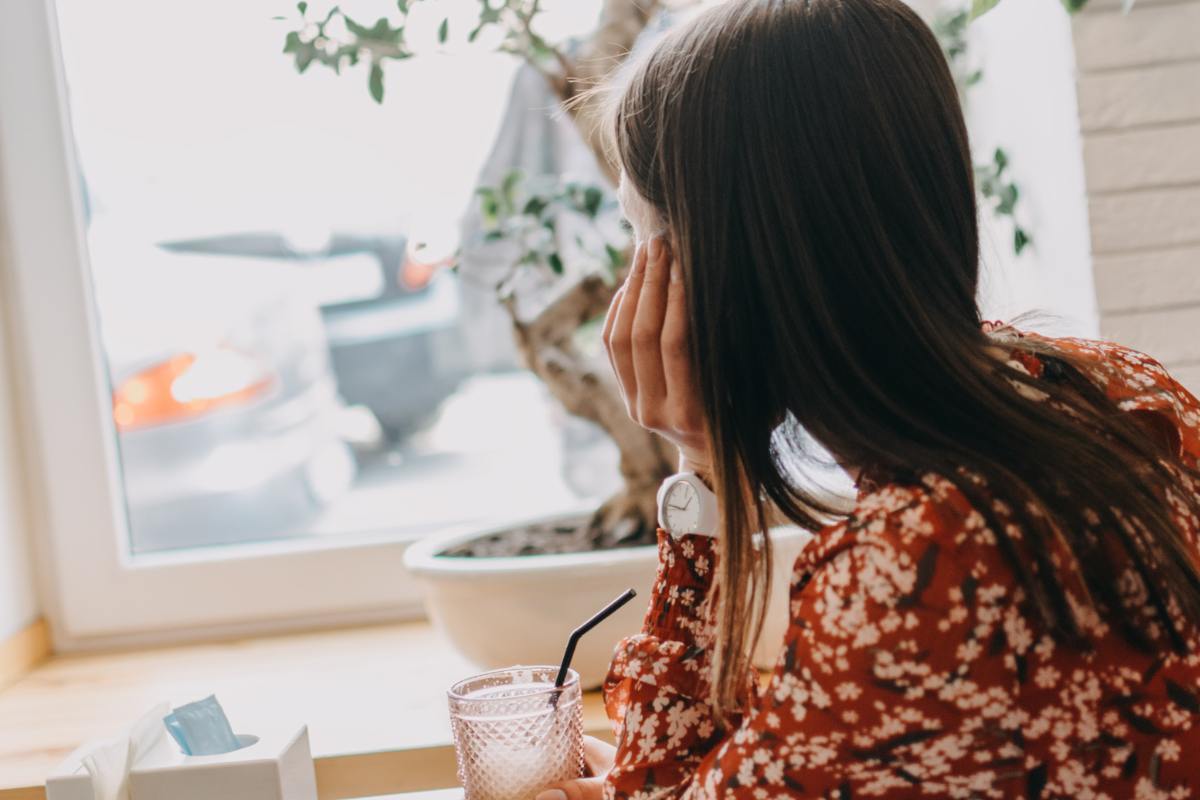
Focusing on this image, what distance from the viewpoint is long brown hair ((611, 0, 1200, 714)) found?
0.63 m

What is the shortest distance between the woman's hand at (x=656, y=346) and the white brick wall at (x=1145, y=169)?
0.60 m

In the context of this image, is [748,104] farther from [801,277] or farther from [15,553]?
[15,553]

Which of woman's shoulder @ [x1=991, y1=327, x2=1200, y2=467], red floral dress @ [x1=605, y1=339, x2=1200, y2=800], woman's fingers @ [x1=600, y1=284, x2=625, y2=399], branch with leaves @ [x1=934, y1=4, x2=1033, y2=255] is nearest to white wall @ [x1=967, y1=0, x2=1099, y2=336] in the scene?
branch with leaves @ [x1=934, y1=4, x2=1033, y2=255]

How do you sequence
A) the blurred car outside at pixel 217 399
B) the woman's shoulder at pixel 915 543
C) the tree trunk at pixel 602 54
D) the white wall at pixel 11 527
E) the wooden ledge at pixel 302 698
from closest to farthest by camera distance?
the woman's shoulder at pixel 915 543 → the wooden ledge at pixel 302 698 → the tree trunk at pixel 602 54 → the white wall at pixel 11 527 → the blurred car outside at pixel 217 399

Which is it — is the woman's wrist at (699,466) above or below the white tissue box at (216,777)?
above

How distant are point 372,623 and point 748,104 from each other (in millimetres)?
1179

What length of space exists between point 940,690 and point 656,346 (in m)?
0.29

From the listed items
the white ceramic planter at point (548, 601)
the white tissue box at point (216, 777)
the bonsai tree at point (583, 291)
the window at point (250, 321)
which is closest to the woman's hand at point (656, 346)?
the white tissue box at point (216, 777)

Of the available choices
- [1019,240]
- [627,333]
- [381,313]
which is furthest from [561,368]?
[627,333]

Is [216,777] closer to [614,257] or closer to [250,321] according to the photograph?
[614,257]

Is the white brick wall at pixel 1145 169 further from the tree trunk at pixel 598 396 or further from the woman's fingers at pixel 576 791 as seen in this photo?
the woman's fingers at pixel 576 791

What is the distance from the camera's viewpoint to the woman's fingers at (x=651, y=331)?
0.77 m

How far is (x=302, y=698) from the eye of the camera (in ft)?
4.52

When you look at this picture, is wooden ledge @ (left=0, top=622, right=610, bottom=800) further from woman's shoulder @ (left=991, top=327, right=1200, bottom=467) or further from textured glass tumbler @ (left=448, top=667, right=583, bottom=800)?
woman's shoulder @ (left=991, top=327, right=1200, bottom=467)
